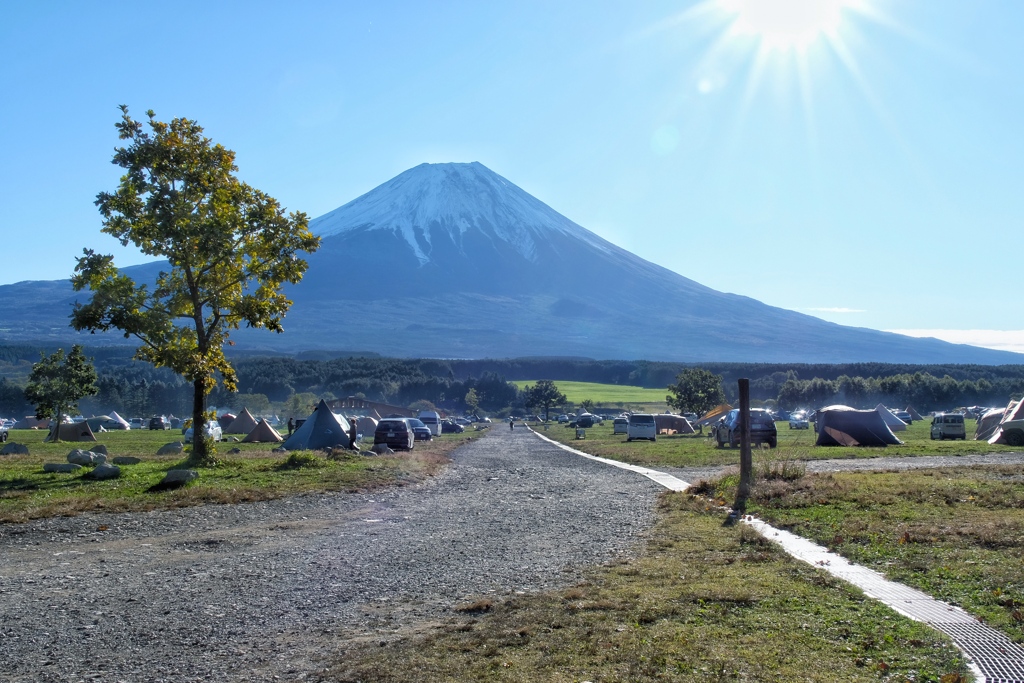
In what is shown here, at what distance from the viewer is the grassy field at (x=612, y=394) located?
138 m

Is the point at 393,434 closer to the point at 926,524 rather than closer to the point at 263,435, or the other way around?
the point at 263,435

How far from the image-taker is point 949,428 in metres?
→ 39.1

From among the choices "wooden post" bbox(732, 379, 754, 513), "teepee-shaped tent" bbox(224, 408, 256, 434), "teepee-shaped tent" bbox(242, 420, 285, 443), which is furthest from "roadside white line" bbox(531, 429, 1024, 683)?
"teepee-shaped tent" bbox(224, 408, 256, 434)

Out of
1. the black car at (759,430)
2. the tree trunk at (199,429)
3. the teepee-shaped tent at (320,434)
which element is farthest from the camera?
the black car at (759,430)

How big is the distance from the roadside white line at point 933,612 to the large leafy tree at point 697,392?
67.4 m

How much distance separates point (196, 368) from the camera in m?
19.6

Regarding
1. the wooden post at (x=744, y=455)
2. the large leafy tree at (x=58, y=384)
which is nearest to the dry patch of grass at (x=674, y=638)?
the wooden post at (x=744, y=455)

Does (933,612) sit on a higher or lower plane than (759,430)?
higher

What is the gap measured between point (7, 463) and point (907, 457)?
25000mm

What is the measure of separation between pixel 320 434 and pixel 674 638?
25469 millimetres

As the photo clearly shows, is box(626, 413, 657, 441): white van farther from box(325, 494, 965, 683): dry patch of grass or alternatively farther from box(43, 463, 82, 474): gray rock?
box(325, 494, 965, 683): dry patch of grass

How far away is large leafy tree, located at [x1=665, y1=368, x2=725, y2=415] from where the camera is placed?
251 feet

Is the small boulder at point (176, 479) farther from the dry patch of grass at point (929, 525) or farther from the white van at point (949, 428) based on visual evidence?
the white van at point (949, 428)

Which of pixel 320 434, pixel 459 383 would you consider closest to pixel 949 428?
pixel 320 434
